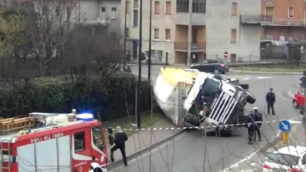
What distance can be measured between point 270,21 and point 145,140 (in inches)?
1992

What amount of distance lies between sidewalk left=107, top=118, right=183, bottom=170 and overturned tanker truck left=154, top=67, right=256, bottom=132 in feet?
2.52

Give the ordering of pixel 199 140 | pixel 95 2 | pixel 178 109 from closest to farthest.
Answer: pixel 199 140 < pixel 178 109 < pixel 95 2

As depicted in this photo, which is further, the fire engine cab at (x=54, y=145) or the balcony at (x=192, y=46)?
the balcony at (x=192, y=46)

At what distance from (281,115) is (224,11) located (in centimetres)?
3992

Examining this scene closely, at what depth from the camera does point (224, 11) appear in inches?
2913

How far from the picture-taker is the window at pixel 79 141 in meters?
19.2

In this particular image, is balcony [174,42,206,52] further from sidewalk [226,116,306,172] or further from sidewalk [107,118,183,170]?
sidewalk [226,116,306,172]

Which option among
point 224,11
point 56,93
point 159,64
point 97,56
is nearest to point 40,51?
point 97,56

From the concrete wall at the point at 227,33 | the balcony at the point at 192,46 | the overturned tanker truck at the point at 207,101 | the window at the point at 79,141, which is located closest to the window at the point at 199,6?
the concrete wall at the point at 227,33

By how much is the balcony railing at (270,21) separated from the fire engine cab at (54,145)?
182 ft

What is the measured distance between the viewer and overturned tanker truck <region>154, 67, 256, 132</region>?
29.0 m

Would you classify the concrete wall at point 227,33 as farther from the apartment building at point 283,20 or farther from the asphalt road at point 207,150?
the asphalt road at point 207,150

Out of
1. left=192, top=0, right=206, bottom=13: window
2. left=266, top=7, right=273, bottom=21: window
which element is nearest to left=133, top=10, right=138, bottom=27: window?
left=192, top=0, right=206, bottom=13: window

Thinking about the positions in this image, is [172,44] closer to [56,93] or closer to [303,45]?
[303,45]
